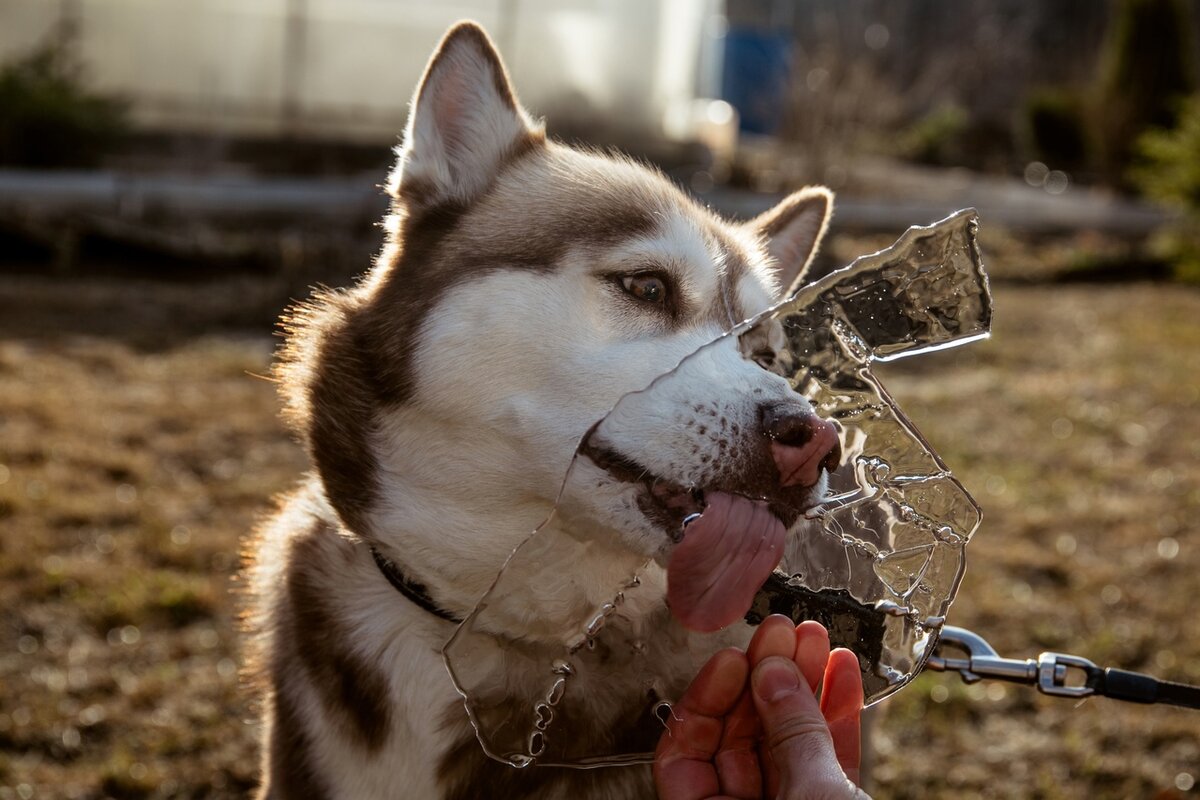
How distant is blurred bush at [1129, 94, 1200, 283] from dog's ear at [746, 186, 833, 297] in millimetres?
9665

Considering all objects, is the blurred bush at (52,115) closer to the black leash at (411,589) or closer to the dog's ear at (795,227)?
→ the dog's ear at (795,227)

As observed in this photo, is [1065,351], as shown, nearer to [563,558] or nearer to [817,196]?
[817,196]

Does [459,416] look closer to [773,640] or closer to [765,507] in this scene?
[765,507]

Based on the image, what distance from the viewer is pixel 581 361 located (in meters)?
1.99

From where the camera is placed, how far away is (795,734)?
4.85ft

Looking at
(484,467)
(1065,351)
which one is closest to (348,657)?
(484,467)

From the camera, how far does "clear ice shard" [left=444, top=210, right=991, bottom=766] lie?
1.62m

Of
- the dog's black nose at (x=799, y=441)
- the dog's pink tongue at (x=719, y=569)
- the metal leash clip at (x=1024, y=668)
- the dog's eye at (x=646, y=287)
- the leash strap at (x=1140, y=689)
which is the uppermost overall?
the dog's eye at (x=646, y=287)

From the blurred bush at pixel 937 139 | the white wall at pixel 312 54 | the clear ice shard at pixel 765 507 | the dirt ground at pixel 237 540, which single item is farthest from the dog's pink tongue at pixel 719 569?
the blurred bush at pixel 937 139

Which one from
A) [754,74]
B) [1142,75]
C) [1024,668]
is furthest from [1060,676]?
[754,74]

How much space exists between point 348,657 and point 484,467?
17.6 inches

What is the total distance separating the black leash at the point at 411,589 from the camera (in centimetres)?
211

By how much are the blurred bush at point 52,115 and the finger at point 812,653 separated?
1011 centimetres

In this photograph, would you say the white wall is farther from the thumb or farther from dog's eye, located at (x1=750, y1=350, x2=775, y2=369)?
the thumb
